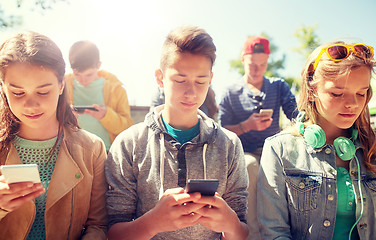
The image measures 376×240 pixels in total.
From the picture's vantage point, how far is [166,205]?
165cm

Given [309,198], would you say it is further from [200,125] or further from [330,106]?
[200,125]

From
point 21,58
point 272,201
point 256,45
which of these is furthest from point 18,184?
point 256,45

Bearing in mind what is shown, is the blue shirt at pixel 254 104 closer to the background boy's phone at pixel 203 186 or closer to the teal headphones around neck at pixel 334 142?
the teal headphones around neck at pixel 334 142

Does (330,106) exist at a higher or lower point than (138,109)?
higher

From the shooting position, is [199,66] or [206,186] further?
[199,66]

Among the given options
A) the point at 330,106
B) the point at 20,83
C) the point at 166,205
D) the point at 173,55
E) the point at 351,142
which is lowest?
the point at 166,205

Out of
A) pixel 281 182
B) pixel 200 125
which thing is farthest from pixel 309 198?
pixel 200 125

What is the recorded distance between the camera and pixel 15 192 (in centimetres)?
151

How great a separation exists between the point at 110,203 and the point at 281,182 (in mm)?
1129

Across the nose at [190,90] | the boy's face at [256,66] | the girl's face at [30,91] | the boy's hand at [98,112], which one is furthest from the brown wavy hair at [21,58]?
the boy's face at [256,66]

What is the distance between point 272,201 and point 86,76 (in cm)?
270

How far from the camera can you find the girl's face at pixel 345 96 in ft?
6.47

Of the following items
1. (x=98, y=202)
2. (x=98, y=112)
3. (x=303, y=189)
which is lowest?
(x=98, y=202)

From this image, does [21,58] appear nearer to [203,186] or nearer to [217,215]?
[203,186]
